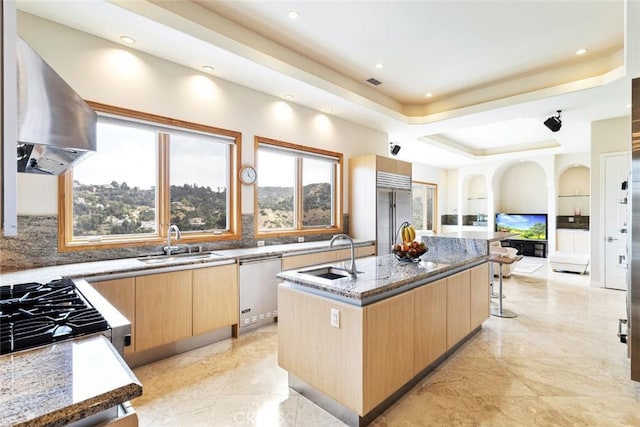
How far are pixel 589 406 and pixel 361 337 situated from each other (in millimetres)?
1832

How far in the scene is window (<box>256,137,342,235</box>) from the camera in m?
4.38

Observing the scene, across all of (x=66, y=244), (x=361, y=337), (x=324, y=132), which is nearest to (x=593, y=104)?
(x=324, y=132)

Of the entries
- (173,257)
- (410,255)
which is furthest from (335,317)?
(173,257)

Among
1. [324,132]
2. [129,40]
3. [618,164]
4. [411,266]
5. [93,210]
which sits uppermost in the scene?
[129,40]

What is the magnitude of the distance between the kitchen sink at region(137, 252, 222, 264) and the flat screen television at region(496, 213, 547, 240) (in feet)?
28.9

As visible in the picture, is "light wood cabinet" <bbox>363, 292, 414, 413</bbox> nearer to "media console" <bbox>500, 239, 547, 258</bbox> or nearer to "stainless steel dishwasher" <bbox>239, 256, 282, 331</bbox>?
"stainless steel dishwasher" <bbox>239, 256, 282, 331</bbox>

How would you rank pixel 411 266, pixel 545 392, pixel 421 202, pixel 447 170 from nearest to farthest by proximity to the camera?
pixel 545 392, pixel 411 266, pixel 421 202, pixel 447 170

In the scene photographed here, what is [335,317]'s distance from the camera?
6.44ft

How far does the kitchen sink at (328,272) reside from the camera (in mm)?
2412

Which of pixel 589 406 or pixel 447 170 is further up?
pixel 447 170

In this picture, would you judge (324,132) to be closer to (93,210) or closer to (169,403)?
(93,210)

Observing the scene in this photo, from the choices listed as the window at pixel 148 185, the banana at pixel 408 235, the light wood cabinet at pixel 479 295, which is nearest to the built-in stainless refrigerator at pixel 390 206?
the light wood cabinet at pixel 479 295

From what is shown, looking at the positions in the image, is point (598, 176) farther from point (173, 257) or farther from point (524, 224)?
point (173, 257)

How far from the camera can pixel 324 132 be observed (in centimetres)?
502
